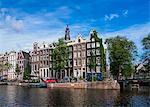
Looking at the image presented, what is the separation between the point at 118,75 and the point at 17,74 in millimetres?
75470

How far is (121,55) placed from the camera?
96625mm

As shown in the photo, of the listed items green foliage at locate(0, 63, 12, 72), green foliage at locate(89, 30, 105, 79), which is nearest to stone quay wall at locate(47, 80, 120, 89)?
green foliage at locate(89, 30, 105, 79)

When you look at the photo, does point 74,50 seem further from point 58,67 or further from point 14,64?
point 14,64

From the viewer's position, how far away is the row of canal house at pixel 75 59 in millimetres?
117875

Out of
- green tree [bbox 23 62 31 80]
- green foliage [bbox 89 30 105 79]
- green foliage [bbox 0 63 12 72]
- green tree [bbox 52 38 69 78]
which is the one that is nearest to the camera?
green foliage [bbox 89 30 105 79]

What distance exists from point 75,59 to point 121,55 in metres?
33.1

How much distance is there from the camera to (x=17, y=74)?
160875 millimetres

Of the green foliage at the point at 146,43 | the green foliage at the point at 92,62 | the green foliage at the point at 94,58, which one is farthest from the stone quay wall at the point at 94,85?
the green foliage at the point at 92,62

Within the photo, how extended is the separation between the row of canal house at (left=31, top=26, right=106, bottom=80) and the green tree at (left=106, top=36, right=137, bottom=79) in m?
10.00

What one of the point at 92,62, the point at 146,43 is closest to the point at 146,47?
the point at 146,43

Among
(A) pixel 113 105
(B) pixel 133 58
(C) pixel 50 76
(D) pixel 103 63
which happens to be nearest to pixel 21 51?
(C) pixel 50 76

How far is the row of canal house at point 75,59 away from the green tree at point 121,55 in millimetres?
9998

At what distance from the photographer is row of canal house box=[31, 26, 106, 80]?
118 metres

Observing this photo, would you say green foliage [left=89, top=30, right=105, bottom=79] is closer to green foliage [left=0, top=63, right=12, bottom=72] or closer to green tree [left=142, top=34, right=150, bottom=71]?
green tree [left=142, top=34, right=150, bottom=71]
